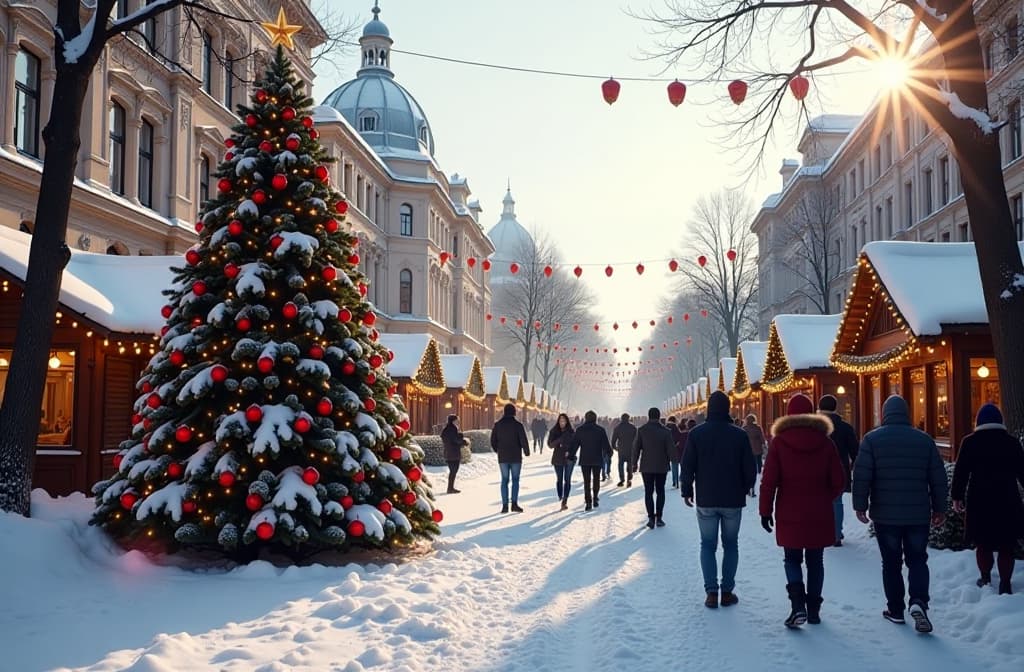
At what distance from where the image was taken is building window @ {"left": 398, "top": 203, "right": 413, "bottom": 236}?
5838cm

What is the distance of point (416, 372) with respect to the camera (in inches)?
1142

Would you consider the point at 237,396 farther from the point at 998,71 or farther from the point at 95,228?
the point at 998,71

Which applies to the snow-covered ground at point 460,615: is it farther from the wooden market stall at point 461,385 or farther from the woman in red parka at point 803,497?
the wooden market stall at point 461,385

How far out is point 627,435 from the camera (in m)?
22.2

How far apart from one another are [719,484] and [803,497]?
97 cm

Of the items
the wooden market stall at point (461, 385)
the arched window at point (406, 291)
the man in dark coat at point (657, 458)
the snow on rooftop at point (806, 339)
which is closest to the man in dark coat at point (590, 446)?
the man in dark coat at point (657, 458)

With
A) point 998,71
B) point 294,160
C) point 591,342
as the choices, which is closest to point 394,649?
point 294,160

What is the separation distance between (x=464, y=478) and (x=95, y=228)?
11652 millimetres

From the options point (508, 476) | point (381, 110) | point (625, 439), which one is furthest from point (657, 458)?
point (381, 110)

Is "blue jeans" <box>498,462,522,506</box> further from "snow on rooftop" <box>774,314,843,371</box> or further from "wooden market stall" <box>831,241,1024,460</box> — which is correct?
"snow on rooftop" <box>774,314,843,371</box>

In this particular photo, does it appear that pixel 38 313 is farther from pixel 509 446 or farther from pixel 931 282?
pixel 931 282

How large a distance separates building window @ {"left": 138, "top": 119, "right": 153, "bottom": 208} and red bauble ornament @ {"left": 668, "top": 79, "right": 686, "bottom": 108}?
18.8 metres

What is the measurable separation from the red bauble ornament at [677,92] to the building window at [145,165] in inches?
738

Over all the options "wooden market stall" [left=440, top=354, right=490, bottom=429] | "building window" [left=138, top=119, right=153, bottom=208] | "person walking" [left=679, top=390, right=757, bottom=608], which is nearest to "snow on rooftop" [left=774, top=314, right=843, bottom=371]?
"wooden market stall" [left=440, top=354, right=490, bottom=429]
